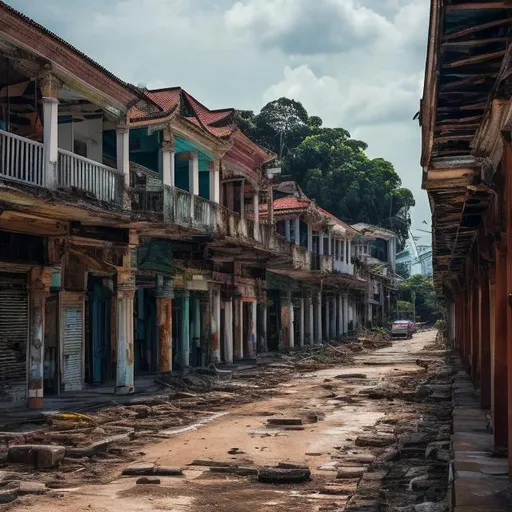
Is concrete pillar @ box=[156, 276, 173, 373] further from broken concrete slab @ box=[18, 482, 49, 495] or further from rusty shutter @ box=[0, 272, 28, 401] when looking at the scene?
broken concrete slab @ box=[18, 482, 49, 495]

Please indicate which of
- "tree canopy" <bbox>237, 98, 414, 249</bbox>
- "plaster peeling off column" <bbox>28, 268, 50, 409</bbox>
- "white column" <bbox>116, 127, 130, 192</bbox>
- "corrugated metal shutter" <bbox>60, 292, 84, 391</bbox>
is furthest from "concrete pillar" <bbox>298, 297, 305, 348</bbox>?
"tree canopy" <bbox>237, 98, 414, 249</bbox>

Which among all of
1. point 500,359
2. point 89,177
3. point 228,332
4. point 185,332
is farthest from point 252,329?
point 500,359

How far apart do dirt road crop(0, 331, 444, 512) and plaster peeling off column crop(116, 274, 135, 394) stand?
117 inches

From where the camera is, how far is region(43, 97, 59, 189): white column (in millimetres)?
15516

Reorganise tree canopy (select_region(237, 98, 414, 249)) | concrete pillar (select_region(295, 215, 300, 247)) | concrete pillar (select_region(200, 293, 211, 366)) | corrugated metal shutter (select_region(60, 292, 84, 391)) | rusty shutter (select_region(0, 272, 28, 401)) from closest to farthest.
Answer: rusty shutter (select_region(0, 272, 28, 401)), corrugated metal shutter (select_region(60, 292, 84, 391)), concrete pillar (select_region(200, 293, 211, 366)), concrete pillar (select_region(295, 215, 300, 247)), tree canopy (select_region(237, 98, 414, 249))

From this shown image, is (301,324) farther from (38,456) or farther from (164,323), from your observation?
(38,456)

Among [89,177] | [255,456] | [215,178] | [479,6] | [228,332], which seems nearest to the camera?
[479,6]

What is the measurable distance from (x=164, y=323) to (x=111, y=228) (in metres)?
5.57

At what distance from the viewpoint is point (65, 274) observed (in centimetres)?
2034

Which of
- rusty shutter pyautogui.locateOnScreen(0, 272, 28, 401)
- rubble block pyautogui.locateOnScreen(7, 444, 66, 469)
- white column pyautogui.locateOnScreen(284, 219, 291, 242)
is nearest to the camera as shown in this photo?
rubble block pyautogui.locateOnScreen(7, 444, 66, 469)

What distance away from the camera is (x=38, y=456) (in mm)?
10797

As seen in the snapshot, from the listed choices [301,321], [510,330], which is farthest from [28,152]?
[301,321]

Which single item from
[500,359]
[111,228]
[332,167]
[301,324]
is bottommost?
[301,324]

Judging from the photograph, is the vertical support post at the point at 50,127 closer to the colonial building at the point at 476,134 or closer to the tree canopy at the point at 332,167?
the colonial building at the point at 476,134
